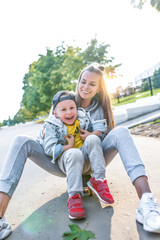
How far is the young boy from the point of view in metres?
2.05

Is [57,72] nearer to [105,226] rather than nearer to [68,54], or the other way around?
[68,54]

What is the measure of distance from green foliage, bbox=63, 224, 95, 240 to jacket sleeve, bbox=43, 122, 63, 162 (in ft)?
2.06

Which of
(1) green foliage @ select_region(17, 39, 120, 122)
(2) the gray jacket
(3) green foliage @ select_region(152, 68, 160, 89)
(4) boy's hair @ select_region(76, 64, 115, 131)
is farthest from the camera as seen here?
(1) green foliage @ select_region(17, 39, 120, 122)

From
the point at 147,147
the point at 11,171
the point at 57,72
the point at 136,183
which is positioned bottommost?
the point at 147,147

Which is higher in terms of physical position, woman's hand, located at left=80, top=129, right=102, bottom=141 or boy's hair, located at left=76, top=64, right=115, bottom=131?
boy's hair, located at left=76, top=64, right=115, bottom=131

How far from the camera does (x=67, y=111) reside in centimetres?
248

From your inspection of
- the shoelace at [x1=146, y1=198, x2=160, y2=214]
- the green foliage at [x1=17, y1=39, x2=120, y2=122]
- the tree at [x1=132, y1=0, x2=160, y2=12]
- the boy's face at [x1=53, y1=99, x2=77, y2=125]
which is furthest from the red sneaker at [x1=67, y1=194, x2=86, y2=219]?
the green foliage at [x1=17, y1=39, x2=120, y2=122]

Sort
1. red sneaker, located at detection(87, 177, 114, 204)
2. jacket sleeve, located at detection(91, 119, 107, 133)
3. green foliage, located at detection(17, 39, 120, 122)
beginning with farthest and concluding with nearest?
1. green foliage, located at detection(17, 39, 120, 122)
2. jacket sleeve, located at detection(91, 119, 107, 133)
3. red sneaker, located at detection(87, 177, 114, 204)

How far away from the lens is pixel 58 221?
2.10 metres

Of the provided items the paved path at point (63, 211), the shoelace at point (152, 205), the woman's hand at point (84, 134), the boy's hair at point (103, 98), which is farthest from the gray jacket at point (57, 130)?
the shoelace at point (152, 205)

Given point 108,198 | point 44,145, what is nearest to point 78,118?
point 44,145

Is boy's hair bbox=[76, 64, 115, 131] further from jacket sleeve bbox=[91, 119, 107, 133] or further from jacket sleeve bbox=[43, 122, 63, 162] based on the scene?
jacket sleeve bbox=[43, 122, 63, 162]

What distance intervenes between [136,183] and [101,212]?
48cm

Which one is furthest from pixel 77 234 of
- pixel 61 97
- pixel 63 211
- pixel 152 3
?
pixel 152 3
